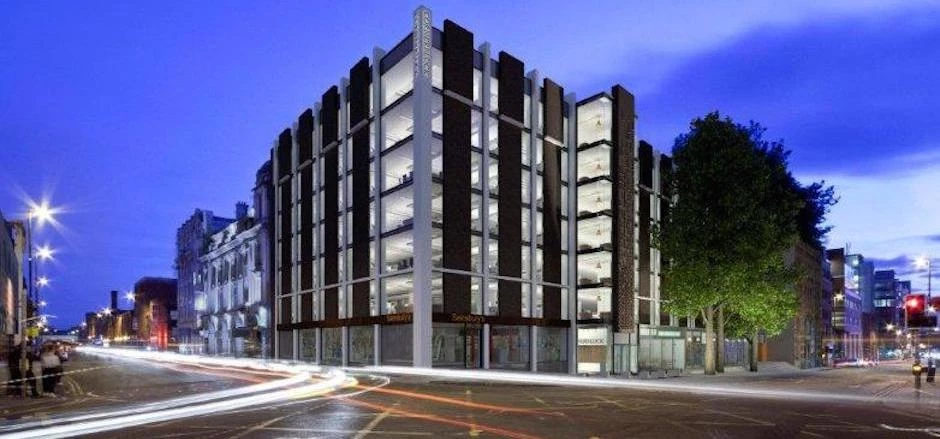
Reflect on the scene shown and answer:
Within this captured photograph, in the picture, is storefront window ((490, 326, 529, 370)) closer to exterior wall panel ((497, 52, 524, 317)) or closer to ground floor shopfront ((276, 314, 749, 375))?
ground floor shopfront ((276, 314, 749, 375))

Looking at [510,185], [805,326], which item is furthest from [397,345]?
[805,326]

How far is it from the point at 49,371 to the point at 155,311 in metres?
133

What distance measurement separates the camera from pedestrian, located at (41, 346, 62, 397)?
23.8 metres

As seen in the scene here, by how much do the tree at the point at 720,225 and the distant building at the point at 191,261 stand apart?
232 ft

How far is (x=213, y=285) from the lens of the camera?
9300cm

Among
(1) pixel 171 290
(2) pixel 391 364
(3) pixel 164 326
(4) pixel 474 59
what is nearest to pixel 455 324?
(2) pixel 391 364

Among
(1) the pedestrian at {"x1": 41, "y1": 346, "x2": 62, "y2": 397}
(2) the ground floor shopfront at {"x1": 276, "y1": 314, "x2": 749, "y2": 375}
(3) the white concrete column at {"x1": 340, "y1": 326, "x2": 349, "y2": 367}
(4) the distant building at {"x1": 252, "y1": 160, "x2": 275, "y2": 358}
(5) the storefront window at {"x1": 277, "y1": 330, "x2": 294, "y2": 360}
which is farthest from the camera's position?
(4) the distant building at {"x1": 252, "y1": 160, "x2": 275, "y2": 358}

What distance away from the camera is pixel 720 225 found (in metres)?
46.4

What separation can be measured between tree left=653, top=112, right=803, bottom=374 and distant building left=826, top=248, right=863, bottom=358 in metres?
69.4

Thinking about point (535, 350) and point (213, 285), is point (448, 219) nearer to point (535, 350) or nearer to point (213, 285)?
point (535, 350)

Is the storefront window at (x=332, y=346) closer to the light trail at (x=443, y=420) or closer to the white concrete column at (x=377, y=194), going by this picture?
the white concrete column at (x=377, y=194)

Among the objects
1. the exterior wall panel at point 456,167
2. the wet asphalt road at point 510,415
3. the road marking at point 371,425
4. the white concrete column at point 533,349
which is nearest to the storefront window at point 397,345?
the exterior wall panel at point 456,167

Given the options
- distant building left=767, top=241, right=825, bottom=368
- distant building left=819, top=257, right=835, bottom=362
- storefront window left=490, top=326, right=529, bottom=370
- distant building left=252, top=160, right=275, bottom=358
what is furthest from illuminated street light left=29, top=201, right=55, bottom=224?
distant building left=819, top=257, right=835, bottom=362

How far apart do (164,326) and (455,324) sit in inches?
4730
